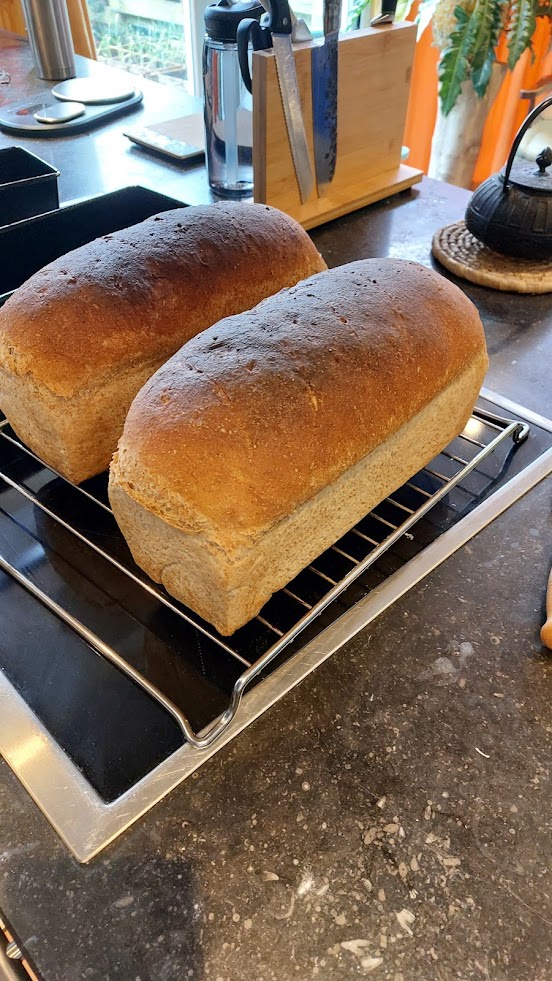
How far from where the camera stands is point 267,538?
0.66 metres

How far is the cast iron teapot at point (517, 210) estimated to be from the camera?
1190mm

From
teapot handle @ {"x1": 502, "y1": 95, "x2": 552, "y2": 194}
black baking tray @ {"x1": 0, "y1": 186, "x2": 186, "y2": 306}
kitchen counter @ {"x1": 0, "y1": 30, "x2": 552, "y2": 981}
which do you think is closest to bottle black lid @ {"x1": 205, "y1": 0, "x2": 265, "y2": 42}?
black baking tray @ {"x1": 0, "y1": 186, "x2": 186, "y2": 306}

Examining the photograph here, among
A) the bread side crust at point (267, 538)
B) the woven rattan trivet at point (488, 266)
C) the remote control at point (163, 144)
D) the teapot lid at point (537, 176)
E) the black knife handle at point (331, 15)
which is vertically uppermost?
the black knife handle at point (331, 15)

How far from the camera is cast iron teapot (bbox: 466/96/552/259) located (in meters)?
1.19

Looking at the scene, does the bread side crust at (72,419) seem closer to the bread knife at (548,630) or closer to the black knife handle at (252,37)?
the bread knife at (548,630)

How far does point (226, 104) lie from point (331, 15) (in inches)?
11.6

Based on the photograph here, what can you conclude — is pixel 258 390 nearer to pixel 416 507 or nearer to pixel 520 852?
pixel 416 507

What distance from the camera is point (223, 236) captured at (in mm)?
944

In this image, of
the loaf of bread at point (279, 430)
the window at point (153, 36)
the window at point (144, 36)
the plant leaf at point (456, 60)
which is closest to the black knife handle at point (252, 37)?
the loaf of bread at point (279, 430)

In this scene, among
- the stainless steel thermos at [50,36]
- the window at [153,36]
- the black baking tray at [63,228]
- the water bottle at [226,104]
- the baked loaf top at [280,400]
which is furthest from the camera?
the window at [153,36]

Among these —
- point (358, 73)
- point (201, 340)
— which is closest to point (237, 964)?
point (201, 340)

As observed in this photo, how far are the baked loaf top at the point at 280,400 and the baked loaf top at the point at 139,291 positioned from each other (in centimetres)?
14

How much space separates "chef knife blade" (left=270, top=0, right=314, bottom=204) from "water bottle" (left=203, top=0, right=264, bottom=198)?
0.18 metres

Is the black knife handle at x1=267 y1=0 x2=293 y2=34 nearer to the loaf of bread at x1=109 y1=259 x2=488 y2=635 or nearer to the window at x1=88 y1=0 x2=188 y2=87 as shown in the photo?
the loaf of bread at x1=109 y1=259 x2=488 y2=635
